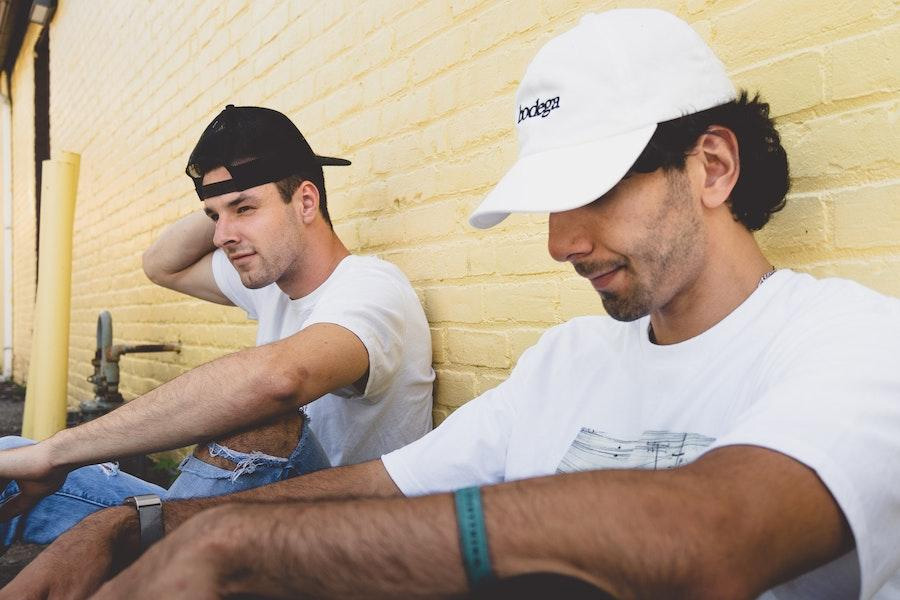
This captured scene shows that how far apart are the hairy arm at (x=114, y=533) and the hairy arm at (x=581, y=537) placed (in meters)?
0.36

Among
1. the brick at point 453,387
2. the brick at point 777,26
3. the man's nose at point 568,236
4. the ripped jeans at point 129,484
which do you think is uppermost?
the brick at point 777,26

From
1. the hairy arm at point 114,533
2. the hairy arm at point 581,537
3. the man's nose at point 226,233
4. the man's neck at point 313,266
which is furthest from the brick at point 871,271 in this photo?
the man's nose at point 226,233

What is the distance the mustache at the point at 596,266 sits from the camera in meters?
1.36

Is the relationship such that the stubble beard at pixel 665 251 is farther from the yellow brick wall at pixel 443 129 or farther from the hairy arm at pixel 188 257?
the hairy arm at pixel 188 257

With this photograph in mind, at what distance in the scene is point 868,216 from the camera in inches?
55.5

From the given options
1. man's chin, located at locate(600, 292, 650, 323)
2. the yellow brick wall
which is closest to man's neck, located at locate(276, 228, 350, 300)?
the yellow brick wall

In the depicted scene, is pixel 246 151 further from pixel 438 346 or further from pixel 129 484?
pixel 129 484

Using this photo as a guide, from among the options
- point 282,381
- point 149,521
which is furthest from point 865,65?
point 149,521

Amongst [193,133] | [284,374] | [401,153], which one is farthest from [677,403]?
[193,133]

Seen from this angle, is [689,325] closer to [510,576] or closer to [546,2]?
[510,576]

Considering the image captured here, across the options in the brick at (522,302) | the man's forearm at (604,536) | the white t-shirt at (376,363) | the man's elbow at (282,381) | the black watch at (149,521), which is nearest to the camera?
the man's forearm at (604,536)

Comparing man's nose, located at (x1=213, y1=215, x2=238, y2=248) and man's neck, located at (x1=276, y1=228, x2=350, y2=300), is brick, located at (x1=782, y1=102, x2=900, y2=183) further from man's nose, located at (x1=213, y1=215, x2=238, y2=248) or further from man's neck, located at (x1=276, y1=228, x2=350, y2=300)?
man's nose, located at (x1=213, y1=215, x2=238, y2=248)

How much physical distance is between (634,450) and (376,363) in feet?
3.19

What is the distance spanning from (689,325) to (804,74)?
0.57 meters
